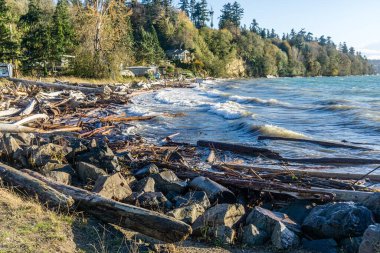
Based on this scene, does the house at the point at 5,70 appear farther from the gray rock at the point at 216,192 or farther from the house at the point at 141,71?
the house at the point at 141,71

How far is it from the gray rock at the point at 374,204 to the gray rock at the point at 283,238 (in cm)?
133

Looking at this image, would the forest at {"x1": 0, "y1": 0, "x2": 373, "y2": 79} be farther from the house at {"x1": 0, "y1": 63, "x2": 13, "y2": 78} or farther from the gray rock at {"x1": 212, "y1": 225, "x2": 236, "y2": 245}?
the gray rock at {"x1": 212, "y1": 225, "x2": 236, "y2": 245}

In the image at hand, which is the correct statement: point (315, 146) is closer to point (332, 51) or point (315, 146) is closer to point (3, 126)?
point (3, 126)

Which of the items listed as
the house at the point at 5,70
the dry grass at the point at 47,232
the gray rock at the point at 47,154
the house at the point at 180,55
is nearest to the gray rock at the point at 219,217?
the dry grass at the point at 47,232

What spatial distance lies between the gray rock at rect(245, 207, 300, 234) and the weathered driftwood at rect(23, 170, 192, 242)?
4.44 ft

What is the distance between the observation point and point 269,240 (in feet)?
18.2

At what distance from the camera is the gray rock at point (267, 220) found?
5641 millimetres

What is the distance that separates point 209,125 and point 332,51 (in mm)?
169962

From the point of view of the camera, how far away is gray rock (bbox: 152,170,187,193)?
7.46 metres

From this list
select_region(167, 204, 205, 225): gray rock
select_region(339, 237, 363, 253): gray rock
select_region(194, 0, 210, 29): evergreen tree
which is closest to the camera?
select_region(339, 237, 363, 253): gray rock

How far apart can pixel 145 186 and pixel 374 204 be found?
3.90m

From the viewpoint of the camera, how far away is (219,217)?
5754mm

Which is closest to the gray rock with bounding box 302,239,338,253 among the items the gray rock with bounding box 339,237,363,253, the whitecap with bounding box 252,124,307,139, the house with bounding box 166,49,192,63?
the gray rock with bounding box 339,237,363,253

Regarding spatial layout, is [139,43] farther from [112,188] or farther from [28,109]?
[112,188]
